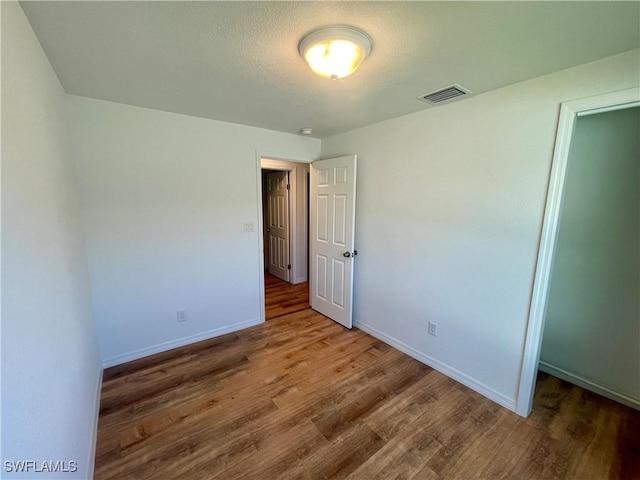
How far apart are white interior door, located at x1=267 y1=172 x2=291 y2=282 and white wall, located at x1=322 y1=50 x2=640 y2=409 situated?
1929 millimetres

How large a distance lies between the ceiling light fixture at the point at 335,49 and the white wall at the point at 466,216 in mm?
1125

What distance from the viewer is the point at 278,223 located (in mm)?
4855

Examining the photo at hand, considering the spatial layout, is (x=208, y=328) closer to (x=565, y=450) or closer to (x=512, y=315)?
(x=512, y=315)

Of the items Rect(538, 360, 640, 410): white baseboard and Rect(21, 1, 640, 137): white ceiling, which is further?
Rect(538, 360, 640, 410): white baseboard

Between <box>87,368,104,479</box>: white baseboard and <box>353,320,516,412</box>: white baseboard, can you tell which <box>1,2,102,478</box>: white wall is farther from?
<box>353,320,516,412</box>: white baseboard

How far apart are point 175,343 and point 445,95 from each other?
10.5 feet

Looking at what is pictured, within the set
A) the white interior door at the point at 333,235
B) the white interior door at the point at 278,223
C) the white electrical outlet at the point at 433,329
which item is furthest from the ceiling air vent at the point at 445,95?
the white interior door at the point at 278,223

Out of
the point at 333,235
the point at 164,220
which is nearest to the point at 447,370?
the point at 333,235

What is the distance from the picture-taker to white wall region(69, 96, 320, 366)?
2.16 metres

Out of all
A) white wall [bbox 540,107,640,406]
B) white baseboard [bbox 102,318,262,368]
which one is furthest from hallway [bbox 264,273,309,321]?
white wall [bbox 540,107,640,406]

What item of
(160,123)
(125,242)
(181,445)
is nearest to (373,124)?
(160,123)

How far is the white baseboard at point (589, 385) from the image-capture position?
6.35 feet
